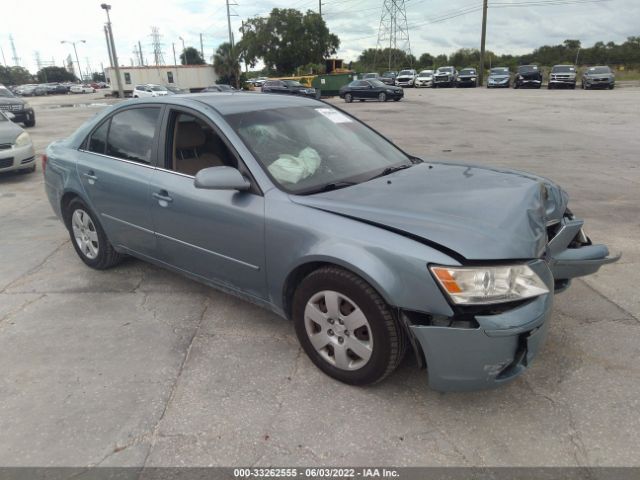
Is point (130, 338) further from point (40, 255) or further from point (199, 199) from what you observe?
point (40, 255)

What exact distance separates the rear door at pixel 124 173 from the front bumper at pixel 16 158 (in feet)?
17.9

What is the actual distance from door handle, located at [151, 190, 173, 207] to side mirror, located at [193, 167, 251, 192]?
0.60 metres

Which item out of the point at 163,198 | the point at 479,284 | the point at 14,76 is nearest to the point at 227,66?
the point at 163,198

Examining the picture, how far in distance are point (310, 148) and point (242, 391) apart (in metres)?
1.63

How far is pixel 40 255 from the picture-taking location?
16.2 feet

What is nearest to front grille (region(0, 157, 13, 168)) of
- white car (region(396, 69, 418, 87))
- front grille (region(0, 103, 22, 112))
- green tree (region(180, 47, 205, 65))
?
front grille (region(0, 103, 22, 112))

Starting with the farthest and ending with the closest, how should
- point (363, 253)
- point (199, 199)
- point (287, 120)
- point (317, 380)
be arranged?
point (287, 120) → point (199, 199) → point (317, 380) → point (363, 253)

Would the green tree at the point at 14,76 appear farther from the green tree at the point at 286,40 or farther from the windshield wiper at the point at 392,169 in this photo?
the windshield wiper at the point at 392,169

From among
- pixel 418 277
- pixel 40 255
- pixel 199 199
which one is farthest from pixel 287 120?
pixel 40 255

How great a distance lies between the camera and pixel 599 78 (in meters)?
31.2

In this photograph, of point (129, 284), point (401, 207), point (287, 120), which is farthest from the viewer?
point (129, 284)

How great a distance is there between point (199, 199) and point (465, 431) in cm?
211

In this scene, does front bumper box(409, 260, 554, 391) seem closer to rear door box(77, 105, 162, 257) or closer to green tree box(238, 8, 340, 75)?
rear door box(77, 105, 162, 257)

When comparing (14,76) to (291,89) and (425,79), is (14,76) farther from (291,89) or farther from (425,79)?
(291,89)
